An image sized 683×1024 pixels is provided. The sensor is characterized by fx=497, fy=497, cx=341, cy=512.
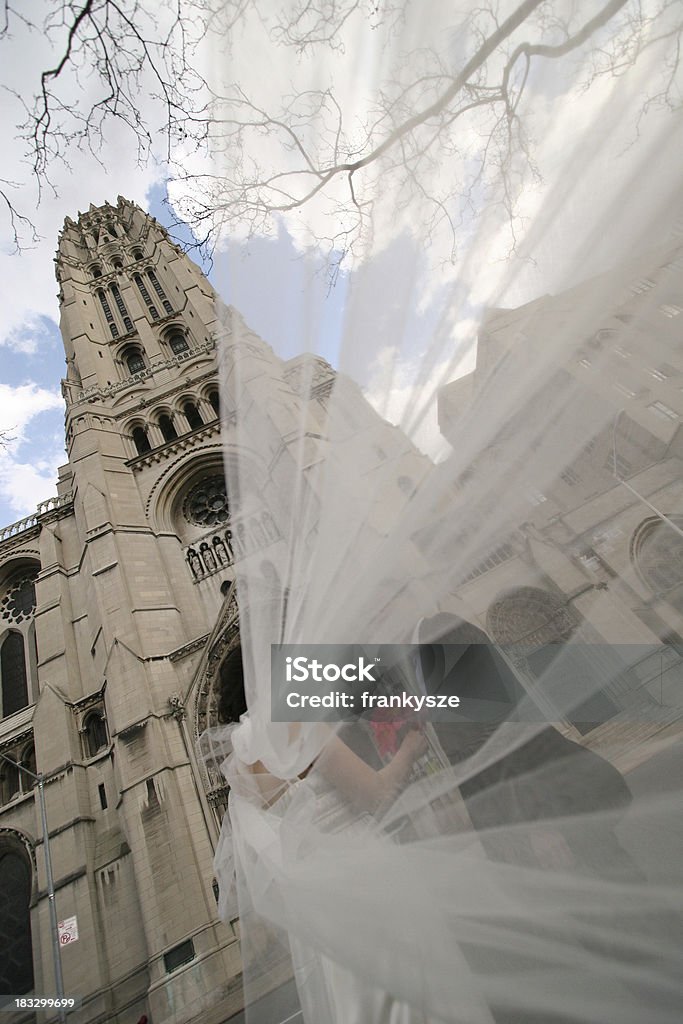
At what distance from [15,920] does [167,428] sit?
46.5ft

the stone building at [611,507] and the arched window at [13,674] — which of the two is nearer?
the stone building at [611,507]

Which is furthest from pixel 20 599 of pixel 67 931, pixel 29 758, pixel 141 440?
pixel 67 931

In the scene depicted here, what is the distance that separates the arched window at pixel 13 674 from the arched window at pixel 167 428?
26.4ft

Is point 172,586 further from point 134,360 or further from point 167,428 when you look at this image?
point 134,360

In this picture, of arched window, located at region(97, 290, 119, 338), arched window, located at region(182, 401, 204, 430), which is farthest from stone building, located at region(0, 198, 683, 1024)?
arched window, located at region(182, 401, 204, 430)

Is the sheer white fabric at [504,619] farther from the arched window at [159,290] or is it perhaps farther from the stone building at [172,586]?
the arched window at [159,290]

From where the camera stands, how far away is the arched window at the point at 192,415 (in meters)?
18.2

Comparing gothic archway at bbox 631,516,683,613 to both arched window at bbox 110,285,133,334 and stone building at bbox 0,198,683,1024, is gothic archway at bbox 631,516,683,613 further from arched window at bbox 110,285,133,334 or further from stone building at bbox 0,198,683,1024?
arched window at bbox 110,285,133,334

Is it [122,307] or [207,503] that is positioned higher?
[122,307]

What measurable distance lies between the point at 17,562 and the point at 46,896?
10.7m

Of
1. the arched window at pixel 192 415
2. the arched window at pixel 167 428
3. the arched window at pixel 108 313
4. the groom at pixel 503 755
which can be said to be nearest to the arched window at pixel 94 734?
the arched window at pixel 167 428

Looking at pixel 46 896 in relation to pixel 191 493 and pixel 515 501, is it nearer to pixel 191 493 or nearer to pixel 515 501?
pixel 191 493

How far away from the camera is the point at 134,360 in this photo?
77.7 feet

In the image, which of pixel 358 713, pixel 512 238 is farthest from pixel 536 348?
pixel 358 713
